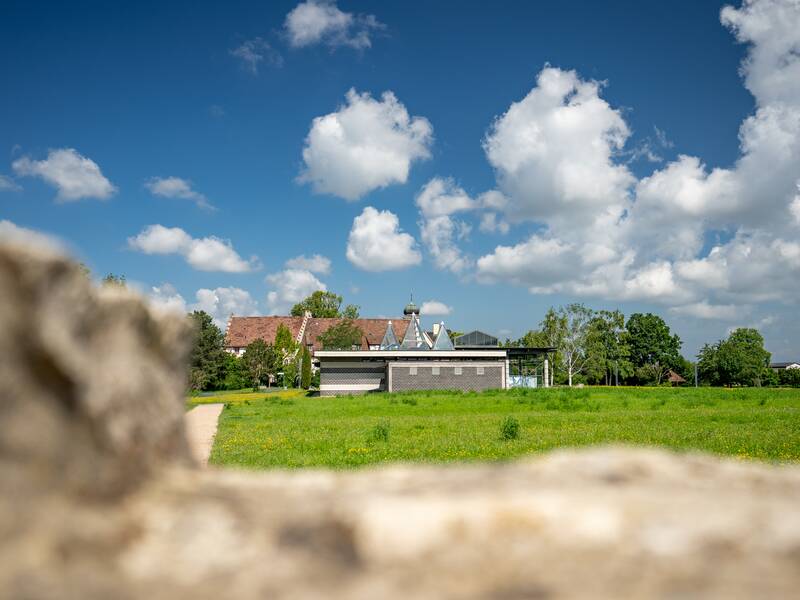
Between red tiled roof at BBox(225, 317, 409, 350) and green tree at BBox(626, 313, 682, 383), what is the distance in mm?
31585

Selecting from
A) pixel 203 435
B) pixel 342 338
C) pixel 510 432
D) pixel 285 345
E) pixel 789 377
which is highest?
pixel 342 338

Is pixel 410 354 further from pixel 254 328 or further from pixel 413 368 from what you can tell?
pixel 254 328

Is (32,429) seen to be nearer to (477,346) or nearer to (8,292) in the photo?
(8,292)

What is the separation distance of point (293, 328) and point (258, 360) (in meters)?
16.8

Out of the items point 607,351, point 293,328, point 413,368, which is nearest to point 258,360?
point 293,328

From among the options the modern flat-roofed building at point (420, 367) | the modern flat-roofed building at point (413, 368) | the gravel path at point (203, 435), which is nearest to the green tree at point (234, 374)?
the modern flat-roofed building at point (420, 367)

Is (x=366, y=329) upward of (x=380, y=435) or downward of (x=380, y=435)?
upward

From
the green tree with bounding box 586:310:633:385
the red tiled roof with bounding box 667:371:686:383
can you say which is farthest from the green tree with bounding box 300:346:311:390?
the red tiled roof with bounding box 667:371:686:383

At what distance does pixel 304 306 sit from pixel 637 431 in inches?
3186

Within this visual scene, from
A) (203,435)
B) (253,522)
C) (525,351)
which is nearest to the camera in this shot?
(253,522)

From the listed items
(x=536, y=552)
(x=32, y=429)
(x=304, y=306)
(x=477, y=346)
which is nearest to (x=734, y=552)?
(x=536, y=552)

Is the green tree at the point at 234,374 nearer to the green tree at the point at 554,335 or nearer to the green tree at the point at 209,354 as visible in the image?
the green tree at the point at 209,354

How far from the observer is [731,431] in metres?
14.8

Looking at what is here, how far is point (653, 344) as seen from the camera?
8294 cm
